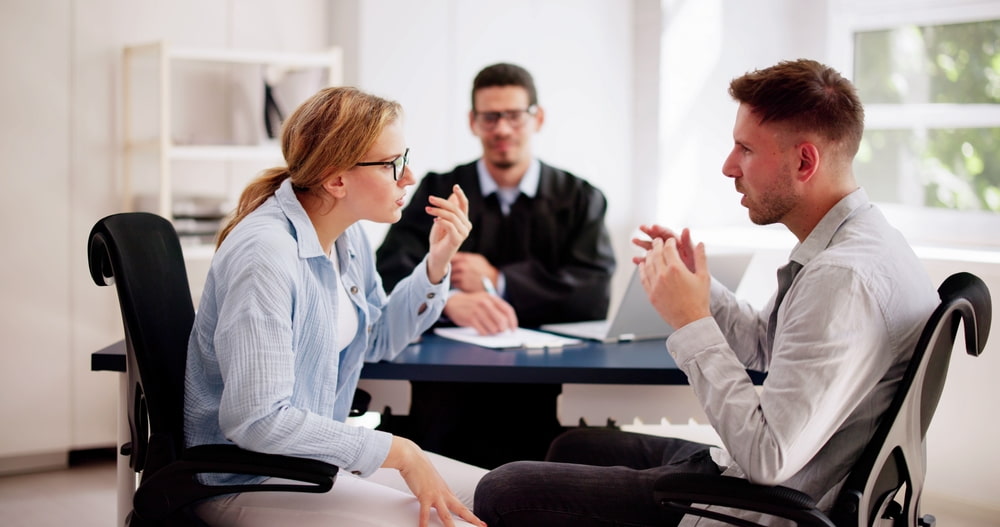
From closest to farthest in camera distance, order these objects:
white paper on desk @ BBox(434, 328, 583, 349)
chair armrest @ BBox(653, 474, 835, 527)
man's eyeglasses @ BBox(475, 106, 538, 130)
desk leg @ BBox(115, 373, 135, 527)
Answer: chair armrest @ BBox(653, 474, 835, 527) < desk leg @ BBox(115, 373, 135, 527) < white paper on desk @ BBox(434, 328, 583, 349) < man's eyeglasses @ BBox(475, 106, 538, 130)

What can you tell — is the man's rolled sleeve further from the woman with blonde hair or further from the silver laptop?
the silver laptop

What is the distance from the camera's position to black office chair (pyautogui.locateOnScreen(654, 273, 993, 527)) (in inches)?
55.6

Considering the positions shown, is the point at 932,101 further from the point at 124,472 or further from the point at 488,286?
the point at 124,472

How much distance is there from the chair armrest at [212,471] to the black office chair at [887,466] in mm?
535

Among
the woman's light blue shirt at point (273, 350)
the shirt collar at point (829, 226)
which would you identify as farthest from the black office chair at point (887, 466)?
the woman's light blue shirt at point (273, 350)

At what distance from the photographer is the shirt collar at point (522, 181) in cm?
312

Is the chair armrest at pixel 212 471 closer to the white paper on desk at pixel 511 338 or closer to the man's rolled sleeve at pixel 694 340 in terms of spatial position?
the man's rolled sleeve at pixel 694 340

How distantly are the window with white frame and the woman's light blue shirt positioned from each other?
2668 mm

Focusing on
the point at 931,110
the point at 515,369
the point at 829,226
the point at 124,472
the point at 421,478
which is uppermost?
the point at 931,110

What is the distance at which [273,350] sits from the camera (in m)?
1.53

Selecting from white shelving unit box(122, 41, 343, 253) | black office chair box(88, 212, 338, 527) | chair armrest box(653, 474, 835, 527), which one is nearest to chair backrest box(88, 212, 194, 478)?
black office chair box(88, 212, 338, 527)

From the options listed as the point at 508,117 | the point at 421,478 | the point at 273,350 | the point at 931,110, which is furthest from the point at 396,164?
the point at 931,110

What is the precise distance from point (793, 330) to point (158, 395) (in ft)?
3.32

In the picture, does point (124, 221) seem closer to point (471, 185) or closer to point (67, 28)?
point (471, 185)
